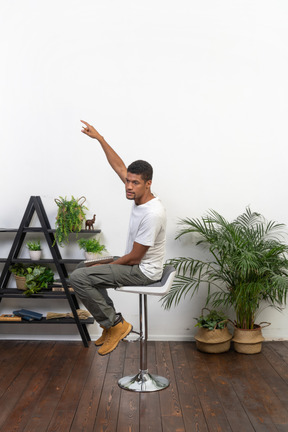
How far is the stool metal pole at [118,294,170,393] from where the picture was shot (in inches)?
132

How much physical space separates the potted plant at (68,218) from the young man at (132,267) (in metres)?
0.98

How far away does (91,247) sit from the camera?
430 centimetres

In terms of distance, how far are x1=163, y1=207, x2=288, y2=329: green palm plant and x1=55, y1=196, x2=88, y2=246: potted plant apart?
845 mm

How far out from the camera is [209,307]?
459cm

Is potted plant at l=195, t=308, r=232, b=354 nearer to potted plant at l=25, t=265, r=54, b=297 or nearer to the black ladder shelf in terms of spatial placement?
the black ladder shelf

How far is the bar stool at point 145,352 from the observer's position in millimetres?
3193

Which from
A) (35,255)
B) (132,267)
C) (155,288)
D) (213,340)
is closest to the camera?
(155,288)

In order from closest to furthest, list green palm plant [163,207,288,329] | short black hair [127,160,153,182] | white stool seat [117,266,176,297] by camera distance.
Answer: white stool seat [117,266,176,297] < short black hair [127,160,153,182] < green palm plant [163,207,288,329]

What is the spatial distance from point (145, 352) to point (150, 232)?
31.7 inches

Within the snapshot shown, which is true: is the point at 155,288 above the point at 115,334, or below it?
above

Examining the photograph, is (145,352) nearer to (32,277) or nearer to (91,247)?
(91,247)

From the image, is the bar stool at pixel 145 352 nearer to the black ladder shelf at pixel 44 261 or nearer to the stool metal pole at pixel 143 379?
the stool metal pole at pixel 143 379

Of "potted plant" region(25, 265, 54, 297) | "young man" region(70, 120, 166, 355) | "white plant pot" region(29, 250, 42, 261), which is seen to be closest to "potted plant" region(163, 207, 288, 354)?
"young man" region(70, 120, 166, 355)

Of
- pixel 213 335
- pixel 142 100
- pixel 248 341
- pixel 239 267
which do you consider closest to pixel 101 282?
pixel 239 267
